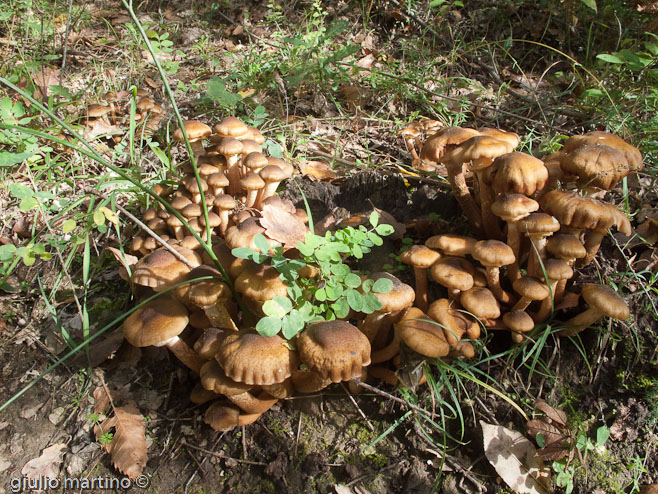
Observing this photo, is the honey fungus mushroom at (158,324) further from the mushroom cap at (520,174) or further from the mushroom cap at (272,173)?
the mushroom cap at (520,174)

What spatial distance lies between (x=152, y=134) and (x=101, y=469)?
156 inches

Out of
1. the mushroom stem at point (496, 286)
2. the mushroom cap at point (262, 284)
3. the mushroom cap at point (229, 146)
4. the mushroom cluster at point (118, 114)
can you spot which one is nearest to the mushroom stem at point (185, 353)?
the mushroom cap at point (262, 284)

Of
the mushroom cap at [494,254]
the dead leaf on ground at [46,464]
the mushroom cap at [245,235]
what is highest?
the mushroom cap at [494,254]

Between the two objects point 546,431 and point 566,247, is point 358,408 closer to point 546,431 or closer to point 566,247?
point 546,431

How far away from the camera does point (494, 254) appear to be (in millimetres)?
2562

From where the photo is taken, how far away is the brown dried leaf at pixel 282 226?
2.86 meters

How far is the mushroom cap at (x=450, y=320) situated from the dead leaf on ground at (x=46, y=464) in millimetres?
2700

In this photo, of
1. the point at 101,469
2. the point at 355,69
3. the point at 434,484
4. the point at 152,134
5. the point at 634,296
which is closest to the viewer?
the point at 434,484

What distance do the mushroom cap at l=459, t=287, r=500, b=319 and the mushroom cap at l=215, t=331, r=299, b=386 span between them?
116cm

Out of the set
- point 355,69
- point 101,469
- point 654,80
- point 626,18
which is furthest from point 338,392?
point 626,18

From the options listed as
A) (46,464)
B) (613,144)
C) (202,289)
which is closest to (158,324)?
(202,289)

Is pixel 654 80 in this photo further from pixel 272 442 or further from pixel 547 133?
pixel 272 442

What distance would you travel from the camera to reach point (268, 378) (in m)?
2.24

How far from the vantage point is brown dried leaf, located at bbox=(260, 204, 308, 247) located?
286 cm
